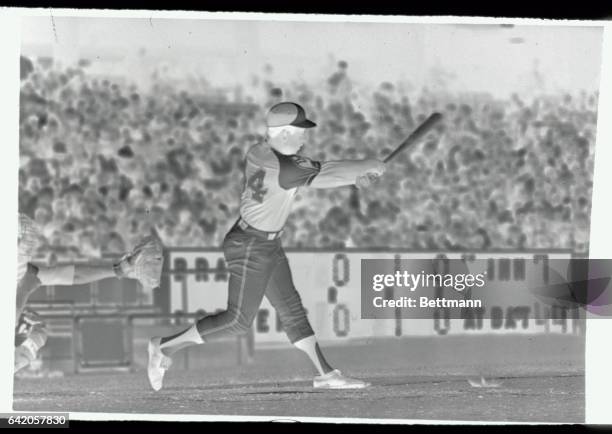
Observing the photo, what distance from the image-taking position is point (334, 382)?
8.29 meters

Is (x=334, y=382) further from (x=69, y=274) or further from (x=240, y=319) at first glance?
(x=69, y=274)

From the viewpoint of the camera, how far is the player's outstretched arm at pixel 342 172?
812 centimetres

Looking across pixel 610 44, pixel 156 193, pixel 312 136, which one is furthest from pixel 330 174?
pixel 610 44

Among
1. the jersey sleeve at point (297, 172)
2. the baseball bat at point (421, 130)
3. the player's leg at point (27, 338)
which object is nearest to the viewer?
the jersey sleeve at point (297, 172)

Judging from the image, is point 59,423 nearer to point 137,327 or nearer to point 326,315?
point 137,327

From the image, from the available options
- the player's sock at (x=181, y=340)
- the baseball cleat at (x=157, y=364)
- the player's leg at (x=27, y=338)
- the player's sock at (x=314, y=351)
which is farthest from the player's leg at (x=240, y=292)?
the player's leg at (x=27, y=338)

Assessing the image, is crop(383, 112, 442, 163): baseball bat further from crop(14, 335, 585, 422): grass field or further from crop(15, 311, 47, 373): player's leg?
crop(15, 311, 47, 373): player's leg

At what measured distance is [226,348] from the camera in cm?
837

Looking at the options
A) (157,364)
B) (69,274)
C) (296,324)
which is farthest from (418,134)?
(69,274)

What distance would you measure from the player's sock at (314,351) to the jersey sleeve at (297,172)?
2.67 feet

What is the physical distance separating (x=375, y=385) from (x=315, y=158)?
4.09 ft

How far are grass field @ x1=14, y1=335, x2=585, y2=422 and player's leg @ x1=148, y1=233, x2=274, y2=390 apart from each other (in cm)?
15

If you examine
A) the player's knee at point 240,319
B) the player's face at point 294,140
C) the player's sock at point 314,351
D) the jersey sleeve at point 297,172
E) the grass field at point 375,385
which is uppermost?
the player's face at point 294,140

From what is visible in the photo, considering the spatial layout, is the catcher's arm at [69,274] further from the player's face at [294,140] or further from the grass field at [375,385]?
the player's face at [294,140]
